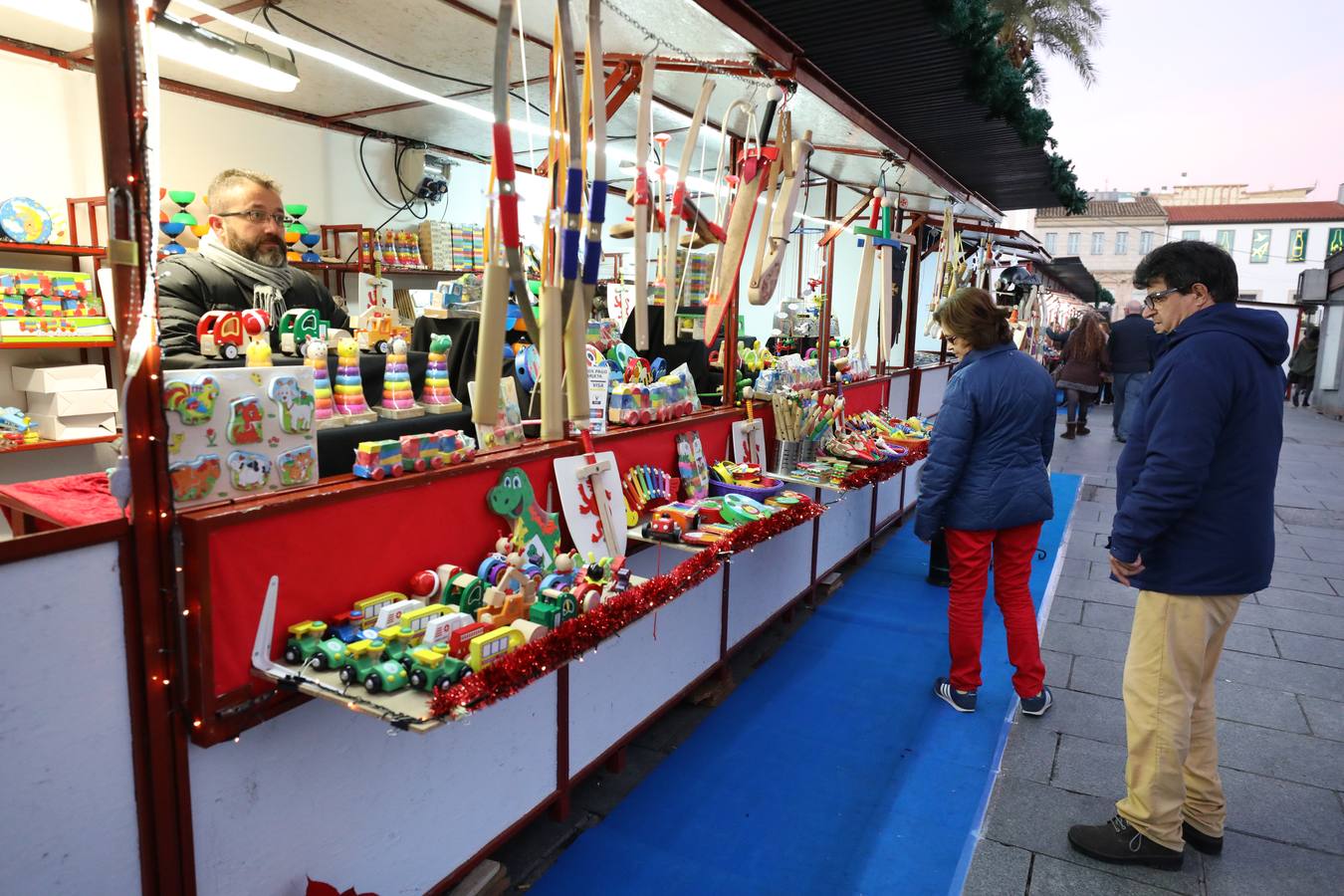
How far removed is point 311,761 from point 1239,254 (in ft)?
145

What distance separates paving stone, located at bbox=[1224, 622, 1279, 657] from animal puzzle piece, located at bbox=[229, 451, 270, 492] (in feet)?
14.4

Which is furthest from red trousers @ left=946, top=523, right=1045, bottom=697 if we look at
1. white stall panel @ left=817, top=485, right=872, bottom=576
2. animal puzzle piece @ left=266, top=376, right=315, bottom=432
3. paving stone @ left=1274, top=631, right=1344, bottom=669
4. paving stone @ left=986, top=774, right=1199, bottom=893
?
animal puzzle piece @ left=266, top=376, right=315, bottom=432

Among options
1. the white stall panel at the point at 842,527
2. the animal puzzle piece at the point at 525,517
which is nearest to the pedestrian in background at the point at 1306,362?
the white stall panel at the point at 842,527

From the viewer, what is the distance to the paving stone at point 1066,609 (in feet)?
14.2

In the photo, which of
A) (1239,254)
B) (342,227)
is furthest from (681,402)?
(1239,254)

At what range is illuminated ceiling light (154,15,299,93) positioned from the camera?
2.60 m

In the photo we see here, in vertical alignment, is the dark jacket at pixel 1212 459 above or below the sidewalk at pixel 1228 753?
above

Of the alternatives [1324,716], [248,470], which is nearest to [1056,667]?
[1324,716]

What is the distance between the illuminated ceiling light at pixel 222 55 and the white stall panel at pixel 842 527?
11.4 ft

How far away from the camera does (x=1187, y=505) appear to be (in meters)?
2.11

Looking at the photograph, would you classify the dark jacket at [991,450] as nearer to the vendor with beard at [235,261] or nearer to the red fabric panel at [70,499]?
the vendor with beard at [235,261]

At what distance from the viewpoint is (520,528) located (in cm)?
235

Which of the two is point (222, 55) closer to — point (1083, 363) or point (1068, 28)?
point (1083, 363)

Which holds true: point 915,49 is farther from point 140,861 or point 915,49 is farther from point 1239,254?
point 1239,254
